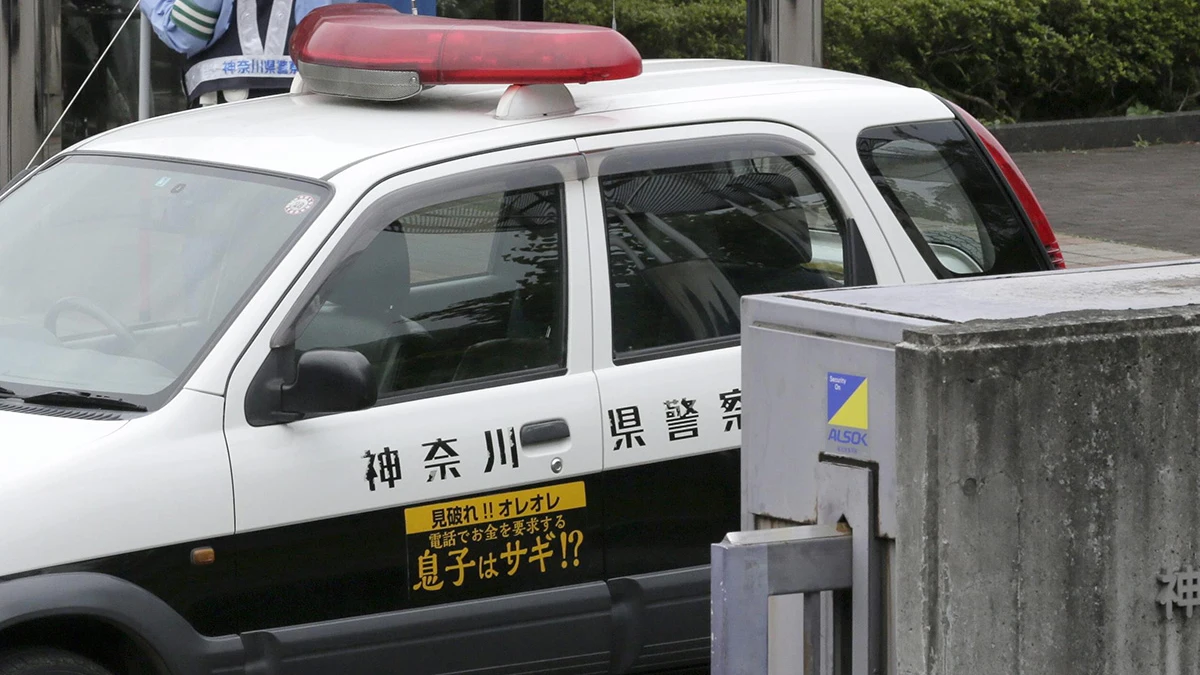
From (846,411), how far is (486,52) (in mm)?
2017

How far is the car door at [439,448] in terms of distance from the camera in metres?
3.93

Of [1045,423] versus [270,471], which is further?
[270,471]

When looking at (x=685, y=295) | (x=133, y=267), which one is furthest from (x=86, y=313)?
(x=685, y=295)

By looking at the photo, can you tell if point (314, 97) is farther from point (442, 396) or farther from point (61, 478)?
point (61, 478)

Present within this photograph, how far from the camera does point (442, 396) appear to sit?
4184 millimetres

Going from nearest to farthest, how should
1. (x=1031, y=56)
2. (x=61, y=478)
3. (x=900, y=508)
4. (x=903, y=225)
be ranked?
(x=900, y=508) → (x=61, y=478) → (x=903, y=225) → (x=1031, y=56)

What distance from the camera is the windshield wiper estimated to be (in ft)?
12.8

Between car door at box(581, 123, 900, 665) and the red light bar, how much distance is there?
203 millimetres

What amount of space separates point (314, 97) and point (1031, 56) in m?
13.1

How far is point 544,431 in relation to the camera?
13.9ft

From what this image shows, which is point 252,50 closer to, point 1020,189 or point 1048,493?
point 1020,189

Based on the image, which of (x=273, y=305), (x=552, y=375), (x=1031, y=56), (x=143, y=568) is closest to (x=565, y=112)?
(x=552, y=375)

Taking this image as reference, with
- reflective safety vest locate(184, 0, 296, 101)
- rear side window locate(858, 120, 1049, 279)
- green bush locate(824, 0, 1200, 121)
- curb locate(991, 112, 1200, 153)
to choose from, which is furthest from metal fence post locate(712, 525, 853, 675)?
curb locate(991, 112, 1200, 153)

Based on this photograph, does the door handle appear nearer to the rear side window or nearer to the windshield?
the windshield
